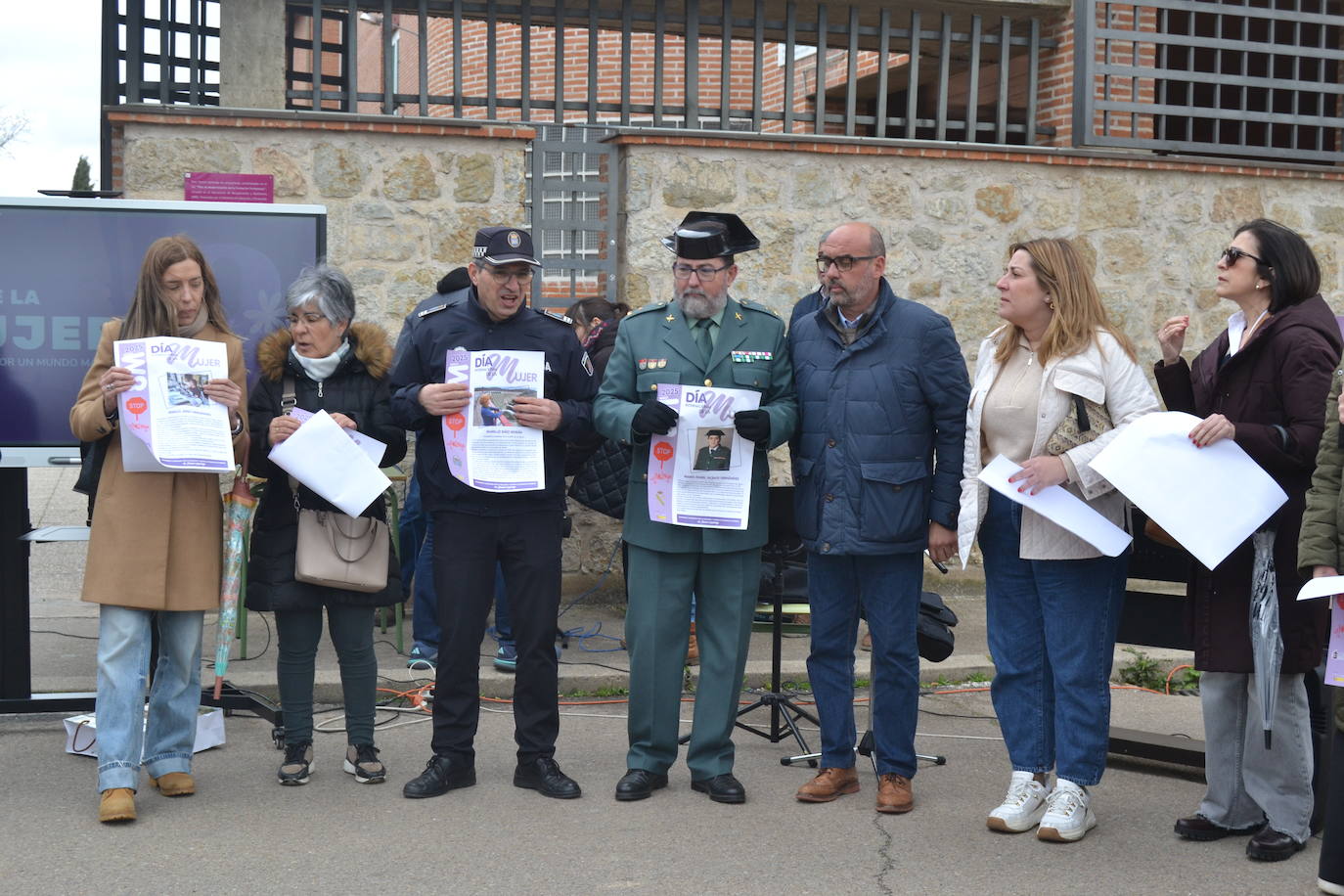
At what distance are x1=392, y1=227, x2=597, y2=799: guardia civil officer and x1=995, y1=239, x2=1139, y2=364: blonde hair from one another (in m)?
1.75

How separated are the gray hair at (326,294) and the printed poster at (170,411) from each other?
0.41 meters

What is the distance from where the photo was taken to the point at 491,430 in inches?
216

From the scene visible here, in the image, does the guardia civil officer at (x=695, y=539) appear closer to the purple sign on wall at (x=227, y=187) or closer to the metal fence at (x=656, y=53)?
the purple sign on wall at (x=227, y=187)

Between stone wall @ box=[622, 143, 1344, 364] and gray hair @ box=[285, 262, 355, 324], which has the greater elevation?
stone wall @ box=[622, 143, 1344, 364]

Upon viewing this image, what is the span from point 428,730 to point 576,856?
182 centimetres

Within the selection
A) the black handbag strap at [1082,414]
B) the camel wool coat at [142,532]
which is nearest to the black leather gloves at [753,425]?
the black handbag strap at [1082,414]

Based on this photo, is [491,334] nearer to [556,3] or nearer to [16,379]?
[16,379]

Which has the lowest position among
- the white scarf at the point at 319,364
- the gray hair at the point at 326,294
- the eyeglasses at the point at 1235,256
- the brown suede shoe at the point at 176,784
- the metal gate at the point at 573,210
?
the brown suede shoe at the point at 176,784

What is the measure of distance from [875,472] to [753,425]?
0.47 m

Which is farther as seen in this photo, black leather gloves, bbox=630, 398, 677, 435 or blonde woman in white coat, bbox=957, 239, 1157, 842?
black leather gloves, bbox=630, 398, 677, 435

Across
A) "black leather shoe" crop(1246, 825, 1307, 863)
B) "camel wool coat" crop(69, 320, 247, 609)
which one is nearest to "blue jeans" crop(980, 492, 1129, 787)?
"black leather shoe" crop(1246, 825, 1307, 863)

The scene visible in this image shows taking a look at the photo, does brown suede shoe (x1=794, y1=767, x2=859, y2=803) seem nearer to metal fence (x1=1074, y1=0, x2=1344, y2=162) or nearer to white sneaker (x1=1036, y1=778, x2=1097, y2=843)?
white sneaker (x1=1036, y1=778, x2=1097, y2=843)

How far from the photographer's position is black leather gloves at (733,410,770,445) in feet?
17.5

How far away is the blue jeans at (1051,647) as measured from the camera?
16.8ft
